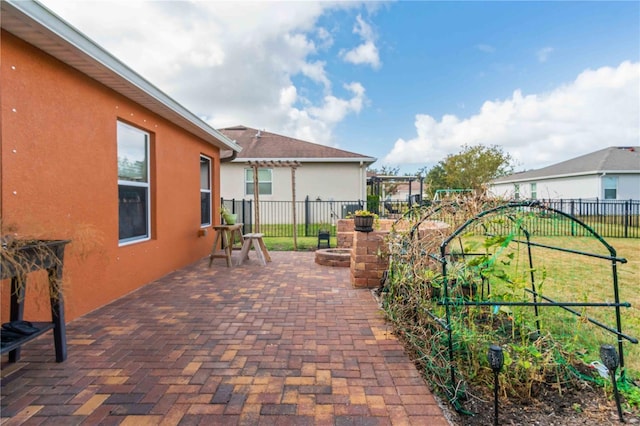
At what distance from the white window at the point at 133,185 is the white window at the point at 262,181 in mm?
9541

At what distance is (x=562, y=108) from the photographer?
15461 mm

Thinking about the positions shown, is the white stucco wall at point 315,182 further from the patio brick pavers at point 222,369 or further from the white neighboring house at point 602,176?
the patio brick pavers at point 222,369

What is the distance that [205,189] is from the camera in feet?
25.6

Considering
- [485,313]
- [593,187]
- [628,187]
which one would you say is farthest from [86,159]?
[628,187]

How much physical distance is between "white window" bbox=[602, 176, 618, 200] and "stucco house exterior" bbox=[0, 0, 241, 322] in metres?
23.1

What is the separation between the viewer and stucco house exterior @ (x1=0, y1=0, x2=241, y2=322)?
281cm

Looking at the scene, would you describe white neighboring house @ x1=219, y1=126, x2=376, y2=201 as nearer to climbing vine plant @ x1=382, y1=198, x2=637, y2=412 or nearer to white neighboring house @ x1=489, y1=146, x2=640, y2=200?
white neighboring house @ x1=489, y1=146, x2=640, y2=200

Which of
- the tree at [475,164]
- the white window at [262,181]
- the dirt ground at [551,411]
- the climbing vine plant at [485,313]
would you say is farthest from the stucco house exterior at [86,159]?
the tree at [475,164]

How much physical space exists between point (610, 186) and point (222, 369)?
24493mm

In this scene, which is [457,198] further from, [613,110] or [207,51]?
[613,110]

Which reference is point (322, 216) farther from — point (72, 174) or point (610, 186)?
point (610, 186)

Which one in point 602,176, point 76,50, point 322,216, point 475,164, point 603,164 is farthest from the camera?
point 475,164

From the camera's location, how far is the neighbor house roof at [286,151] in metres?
14.5

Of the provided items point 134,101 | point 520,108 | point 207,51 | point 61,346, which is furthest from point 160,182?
point 520,108
